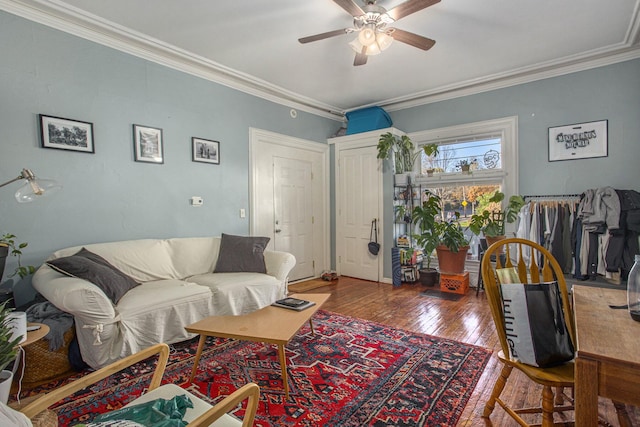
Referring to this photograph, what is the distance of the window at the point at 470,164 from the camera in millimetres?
4105

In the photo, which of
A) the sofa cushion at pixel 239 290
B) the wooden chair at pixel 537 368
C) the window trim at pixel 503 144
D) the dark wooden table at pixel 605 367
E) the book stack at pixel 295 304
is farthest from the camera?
the window trim at pixel 503 144

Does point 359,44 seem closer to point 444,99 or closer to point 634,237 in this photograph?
point 444,99

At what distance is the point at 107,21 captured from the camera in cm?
278

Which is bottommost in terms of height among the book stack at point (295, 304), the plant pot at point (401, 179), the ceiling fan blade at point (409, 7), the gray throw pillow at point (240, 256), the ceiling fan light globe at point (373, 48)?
the book stack at point (295, 304)

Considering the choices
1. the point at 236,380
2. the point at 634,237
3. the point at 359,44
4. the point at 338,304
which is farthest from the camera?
the point at 338,304

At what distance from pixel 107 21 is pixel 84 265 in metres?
2.10

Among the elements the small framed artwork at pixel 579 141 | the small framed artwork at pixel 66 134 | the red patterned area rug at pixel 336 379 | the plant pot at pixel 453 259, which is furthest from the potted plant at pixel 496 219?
the small framed artwork at pixel 66 134

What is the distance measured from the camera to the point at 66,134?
2.76 meters

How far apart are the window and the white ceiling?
1.90 feet

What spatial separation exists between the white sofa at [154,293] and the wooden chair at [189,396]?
1167 millimetres

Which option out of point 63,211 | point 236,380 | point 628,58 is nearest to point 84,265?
point 63,211

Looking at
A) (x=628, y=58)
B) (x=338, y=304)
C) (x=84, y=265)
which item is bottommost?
(x=338, y=304)

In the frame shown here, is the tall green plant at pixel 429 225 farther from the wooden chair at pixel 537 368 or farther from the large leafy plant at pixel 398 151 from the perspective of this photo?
the wooden chair at pixel 537 368

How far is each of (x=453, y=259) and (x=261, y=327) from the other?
9.55 feet
